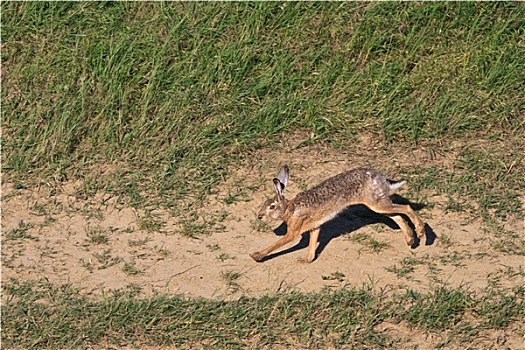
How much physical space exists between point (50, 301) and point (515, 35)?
5.15 meters

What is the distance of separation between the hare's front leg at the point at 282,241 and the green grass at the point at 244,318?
47cm

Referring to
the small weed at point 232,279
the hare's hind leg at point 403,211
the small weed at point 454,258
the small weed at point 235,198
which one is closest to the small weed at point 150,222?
the small weed at point 235,198

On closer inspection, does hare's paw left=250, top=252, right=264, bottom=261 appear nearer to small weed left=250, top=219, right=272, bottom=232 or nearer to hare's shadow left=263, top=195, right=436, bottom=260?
hare's shadow left=263, top=195, right=436, bottom=260

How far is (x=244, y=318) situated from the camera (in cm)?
695

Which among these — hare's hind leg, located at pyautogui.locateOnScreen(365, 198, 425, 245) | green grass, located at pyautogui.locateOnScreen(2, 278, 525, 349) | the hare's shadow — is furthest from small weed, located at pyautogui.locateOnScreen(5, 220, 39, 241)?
hare's hind leg, located at pyautogui.locateOnScreen(365, 198, 425, 245)

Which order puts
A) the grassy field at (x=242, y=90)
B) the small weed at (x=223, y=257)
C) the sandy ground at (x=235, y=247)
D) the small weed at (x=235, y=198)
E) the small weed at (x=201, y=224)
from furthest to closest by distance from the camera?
the grassy field at (x=242, y=90) < the small weed at (x=235, y=198) < the small weed at (x=201, y=224) < the small weed at (x=223, y=257) < the sandy ground at (x=235, y=247)

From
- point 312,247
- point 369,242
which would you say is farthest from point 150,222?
point 369,242

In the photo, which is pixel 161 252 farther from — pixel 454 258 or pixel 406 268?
pixel 454 258

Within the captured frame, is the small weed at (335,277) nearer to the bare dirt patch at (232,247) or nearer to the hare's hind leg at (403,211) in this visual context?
the bare dirt patch at (232,247)

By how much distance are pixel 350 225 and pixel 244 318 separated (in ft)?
5.47

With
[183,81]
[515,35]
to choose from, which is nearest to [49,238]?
[183,81]

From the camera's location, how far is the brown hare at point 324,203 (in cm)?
769

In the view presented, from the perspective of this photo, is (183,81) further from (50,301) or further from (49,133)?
(50,301)

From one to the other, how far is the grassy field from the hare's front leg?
96cm
